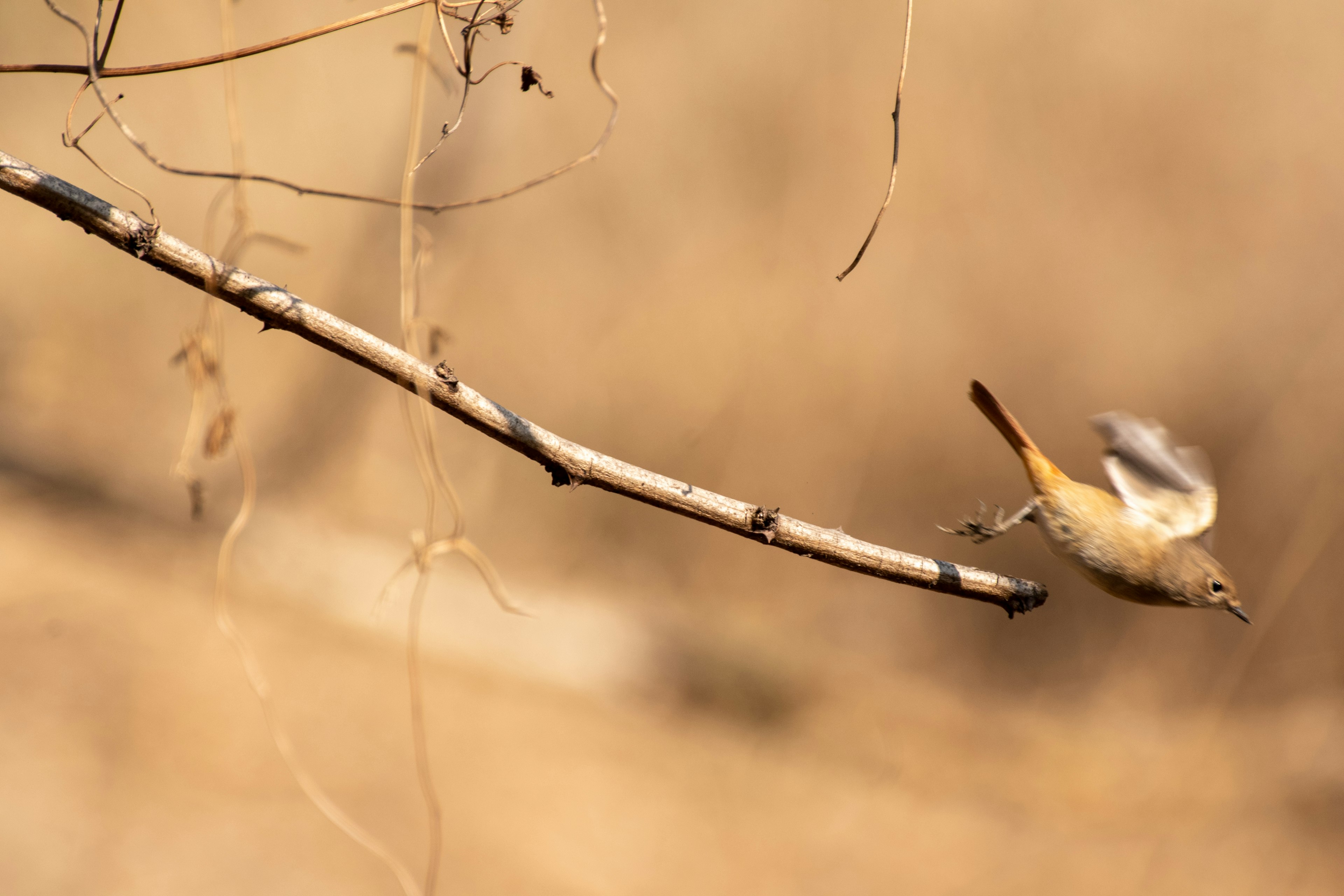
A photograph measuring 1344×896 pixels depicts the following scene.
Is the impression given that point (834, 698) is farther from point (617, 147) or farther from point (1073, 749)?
point (617, 147)

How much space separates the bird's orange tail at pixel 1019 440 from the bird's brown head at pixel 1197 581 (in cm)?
22

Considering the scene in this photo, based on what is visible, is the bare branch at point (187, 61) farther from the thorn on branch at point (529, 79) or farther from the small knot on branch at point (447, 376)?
the small knot on branch at point (447, 376)

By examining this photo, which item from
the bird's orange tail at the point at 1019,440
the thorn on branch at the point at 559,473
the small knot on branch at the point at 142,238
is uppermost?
the bird's orange tail at the point at 1019,440

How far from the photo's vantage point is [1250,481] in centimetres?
327

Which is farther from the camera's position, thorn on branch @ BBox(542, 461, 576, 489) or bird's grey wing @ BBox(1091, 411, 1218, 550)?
bird's grey wing @ BBox(1091, 411, 1218, 550)

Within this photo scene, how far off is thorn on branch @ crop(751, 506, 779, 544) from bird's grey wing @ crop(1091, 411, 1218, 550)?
2.25 ft

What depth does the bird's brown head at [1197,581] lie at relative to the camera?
1.22 meters

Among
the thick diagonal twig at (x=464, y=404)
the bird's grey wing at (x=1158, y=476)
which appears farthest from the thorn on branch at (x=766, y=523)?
the bird's grey wing at (x=1158, y=476)

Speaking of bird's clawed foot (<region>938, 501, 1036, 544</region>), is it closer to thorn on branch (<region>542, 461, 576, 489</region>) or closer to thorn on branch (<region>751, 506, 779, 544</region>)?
thorn on branch (<region>751, 506, 779, 544</region>)

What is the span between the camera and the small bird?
1.22 metres

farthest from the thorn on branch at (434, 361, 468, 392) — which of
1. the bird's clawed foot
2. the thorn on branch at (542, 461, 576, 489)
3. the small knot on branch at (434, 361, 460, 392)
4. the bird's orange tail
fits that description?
the bird's orange tail

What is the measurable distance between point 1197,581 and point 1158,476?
194 millimetres

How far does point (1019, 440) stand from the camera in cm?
142

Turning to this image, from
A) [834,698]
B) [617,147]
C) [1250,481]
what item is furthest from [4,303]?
[1250,481]
